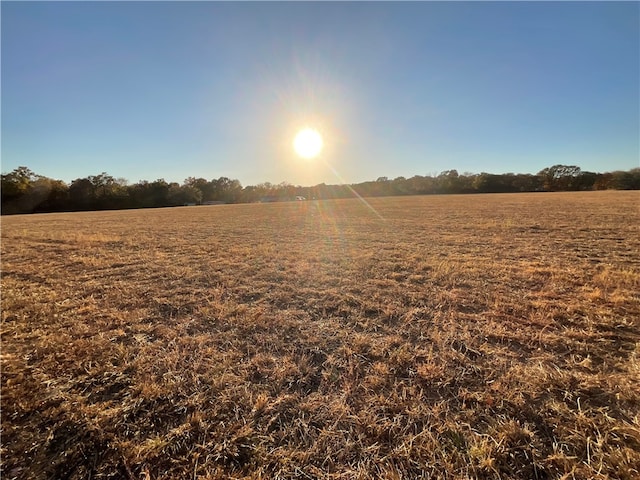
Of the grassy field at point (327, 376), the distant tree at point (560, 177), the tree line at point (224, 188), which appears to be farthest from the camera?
the distant tree at point (560, 177)

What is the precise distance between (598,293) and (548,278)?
830 mm

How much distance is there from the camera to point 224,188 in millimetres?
74750

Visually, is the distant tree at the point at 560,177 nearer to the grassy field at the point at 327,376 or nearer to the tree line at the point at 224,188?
the tree line at the point at 224,188

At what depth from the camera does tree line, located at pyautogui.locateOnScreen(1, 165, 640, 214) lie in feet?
168

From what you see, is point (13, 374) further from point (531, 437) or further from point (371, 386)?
point (531, 437)

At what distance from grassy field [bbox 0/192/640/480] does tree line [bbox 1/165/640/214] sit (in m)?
61.9

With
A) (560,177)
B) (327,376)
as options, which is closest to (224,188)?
(327,376)

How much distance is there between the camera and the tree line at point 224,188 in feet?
168

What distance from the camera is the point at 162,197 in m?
61.7

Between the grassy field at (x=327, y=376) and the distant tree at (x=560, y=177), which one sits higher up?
the distant tree at (x=560, y=177)

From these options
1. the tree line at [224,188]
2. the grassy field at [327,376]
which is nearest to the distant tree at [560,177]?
the tree line at [224,188]

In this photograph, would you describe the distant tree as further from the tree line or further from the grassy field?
the grassy field

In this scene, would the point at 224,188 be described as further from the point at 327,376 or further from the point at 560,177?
the point at 560,177

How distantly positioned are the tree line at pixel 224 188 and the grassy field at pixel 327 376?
203ft
